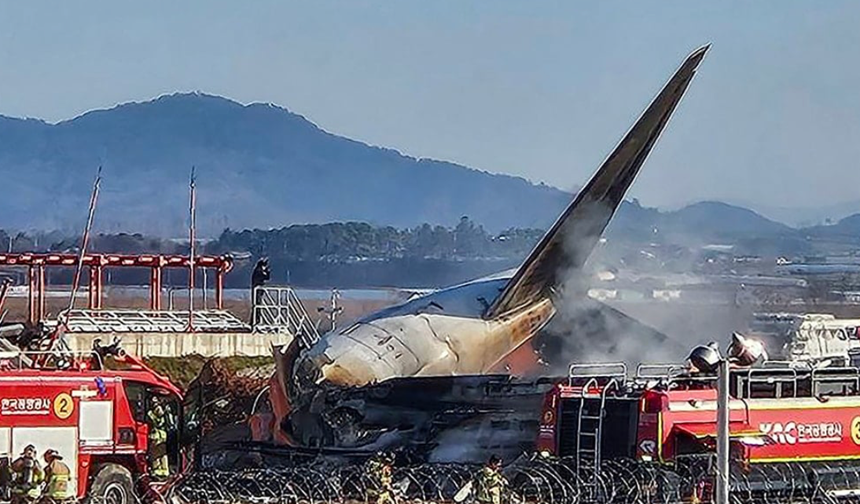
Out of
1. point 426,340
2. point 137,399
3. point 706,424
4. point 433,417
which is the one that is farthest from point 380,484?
point 426,340

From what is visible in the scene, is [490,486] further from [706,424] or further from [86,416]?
[86,416]

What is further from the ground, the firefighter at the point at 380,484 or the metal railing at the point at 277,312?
the metal railing at the point at 277,312

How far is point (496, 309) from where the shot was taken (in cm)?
4684

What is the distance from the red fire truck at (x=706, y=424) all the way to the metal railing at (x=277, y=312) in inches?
1167

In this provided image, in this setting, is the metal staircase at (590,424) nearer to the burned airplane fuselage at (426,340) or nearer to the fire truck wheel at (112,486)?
the fire truck wheel at (112,486)

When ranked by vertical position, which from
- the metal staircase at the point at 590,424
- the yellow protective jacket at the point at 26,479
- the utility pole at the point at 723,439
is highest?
the utility pole at the point at 723,439

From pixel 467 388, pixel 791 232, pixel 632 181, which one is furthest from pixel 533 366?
pixel 791 232

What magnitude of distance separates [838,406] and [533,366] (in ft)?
60.7

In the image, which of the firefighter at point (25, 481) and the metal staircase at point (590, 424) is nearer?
the firefighter at point (25, 481)

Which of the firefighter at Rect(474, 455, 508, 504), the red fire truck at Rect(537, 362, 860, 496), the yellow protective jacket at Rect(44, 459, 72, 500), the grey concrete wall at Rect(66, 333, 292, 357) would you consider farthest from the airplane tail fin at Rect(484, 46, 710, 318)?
the yellow protective jacket at Rect(44, 459, 72, 500)

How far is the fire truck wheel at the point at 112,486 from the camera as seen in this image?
28156 mm

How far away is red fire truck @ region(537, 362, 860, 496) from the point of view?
29438mm

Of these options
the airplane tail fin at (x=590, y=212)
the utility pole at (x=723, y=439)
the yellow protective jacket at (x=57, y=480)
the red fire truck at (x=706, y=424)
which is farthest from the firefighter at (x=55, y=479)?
the airplane tail fin at (x=590, y=212)

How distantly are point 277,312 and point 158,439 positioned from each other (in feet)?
112
